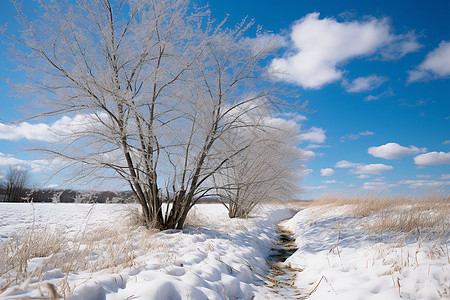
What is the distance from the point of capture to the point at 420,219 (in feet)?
17.0

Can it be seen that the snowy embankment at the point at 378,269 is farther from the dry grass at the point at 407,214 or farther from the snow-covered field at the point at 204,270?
the dry grass at the point at 407,214

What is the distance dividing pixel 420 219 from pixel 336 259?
2.38 meters

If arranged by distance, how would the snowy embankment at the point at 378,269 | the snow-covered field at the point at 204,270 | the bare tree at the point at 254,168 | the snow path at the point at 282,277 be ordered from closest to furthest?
the snow-covered field at the point at 204,270, the snowy embankment at the point at 378,269, the snow path at the point at 282,277, the bare tree at the point at 254,168

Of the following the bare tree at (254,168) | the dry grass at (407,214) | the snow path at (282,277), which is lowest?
the snow path at (282,277)

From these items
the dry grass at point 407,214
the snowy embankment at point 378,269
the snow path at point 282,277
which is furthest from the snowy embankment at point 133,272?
the dry grass at point 407,214

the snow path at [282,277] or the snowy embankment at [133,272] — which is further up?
the snowy embankment at [133,272]

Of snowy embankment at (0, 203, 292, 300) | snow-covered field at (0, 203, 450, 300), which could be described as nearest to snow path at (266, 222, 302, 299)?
snow-covered field at (0, 203, 450, 300)

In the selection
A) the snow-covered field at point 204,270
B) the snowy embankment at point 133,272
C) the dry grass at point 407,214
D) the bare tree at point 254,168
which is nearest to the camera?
the snowy embankment at point 133,272

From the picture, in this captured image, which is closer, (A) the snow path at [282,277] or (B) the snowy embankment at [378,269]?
(B) the snowy embankment at [378,269]

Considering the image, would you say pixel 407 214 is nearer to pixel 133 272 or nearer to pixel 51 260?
pixel 133 272

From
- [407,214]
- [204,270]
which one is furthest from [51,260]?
[407,214]

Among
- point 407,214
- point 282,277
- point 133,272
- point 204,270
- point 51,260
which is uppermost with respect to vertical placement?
point 407,214

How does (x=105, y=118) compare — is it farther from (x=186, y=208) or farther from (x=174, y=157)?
(x=186, y=208)

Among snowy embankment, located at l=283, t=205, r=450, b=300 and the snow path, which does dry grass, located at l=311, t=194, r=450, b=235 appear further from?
the snow path
